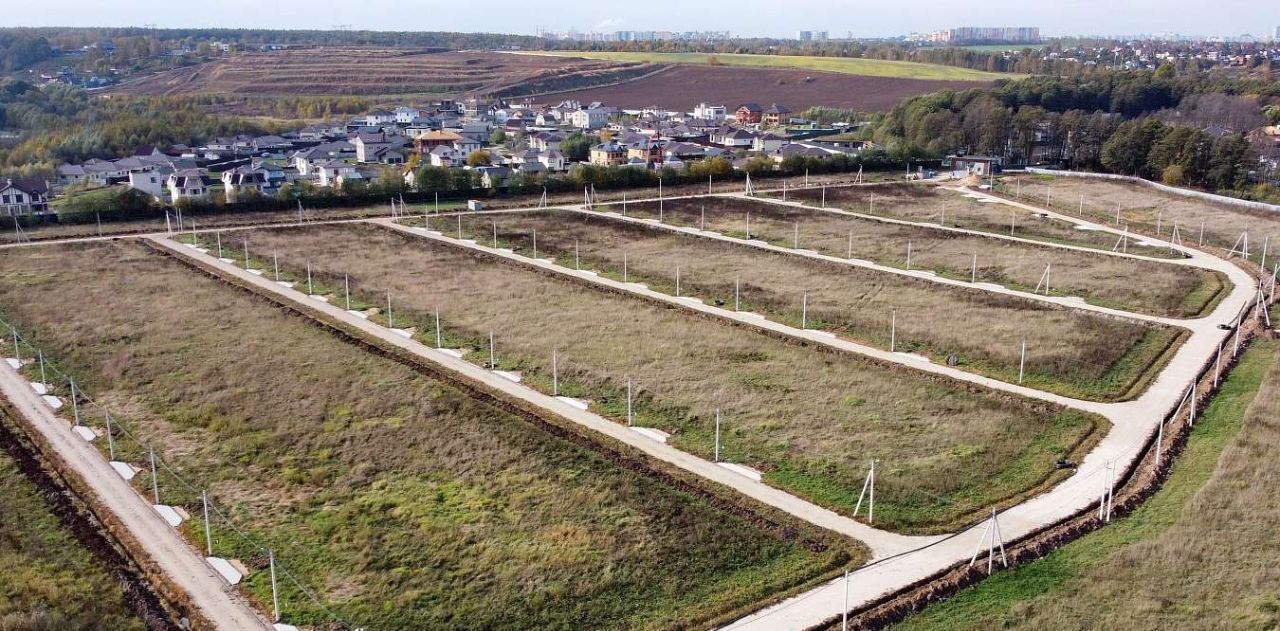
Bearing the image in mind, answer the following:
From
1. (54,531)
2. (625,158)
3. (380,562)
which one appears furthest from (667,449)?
(625,158)

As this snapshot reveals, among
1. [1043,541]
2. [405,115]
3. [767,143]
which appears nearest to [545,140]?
[767,143]

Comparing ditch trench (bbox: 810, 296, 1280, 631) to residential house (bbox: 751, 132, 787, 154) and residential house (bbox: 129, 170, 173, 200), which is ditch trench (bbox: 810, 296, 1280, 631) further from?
residential house (bbox: 751, 132, 787, 154)

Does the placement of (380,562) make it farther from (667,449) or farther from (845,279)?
(845,279)

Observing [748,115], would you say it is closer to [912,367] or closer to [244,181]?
[244,181]

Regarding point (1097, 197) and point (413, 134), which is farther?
point (413, 134)

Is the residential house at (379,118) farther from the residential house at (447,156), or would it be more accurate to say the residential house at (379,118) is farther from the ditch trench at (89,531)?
the ditch trench at (89,531)

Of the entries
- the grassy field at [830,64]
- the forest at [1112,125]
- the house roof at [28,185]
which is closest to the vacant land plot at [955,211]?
the forest at [1112,125]
